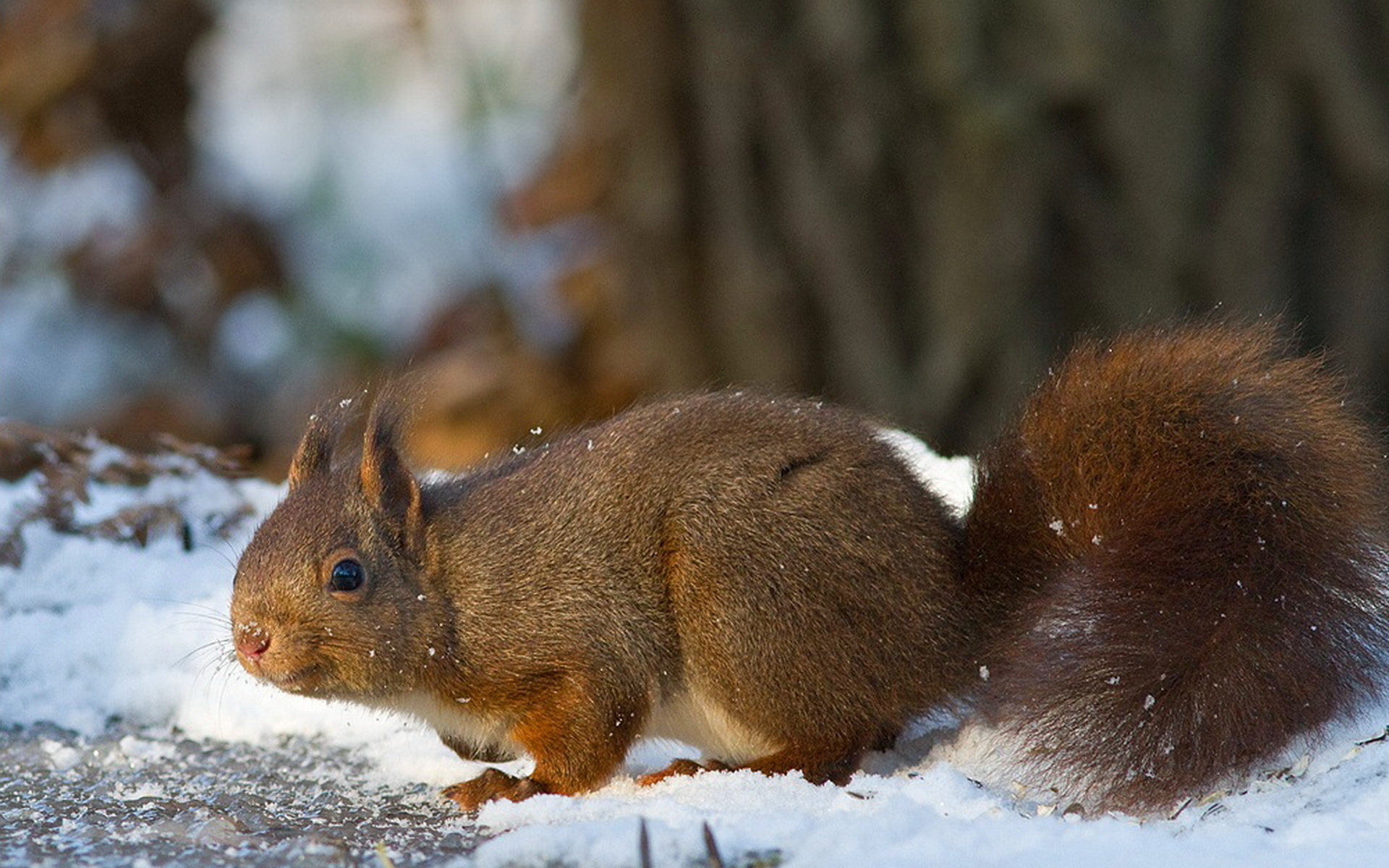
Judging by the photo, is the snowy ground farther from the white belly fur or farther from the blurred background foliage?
the blurred background foliage

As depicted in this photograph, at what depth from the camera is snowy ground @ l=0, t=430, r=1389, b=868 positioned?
1.83 m

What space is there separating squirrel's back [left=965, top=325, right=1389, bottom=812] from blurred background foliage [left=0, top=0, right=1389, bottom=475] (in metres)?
1.04

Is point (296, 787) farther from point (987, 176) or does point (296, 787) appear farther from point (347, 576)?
point (987, 176)

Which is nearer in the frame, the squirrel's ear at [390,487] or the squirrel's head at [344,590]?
the squirrel's head at [344,590]

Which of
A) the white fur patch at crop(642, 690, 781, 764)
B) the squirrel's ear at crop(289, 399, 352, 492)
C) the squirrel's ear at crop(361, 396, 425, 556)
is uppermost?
the squirrel's ear at crop(289, 399, 352, 492)

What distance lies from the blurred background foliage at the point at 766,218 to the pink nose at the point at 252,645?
53 centimetres

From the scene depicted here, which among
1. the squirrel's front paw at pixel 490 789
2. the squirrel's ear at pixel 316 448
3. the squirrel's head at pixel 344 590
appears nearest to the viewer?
the squirrel's front paw at pixel 490 789

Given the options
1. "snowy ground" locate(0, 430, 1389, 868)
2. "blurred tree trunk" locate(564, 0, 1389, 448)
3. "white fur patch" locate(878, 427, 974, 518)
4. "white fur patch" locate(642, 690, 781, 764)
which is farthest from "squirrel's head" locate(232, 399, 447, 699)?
"blurred tree trunk" locate(564, 0, 1389, 448)

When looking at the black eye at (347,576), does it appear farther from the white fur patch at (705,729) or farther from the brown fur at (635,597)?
the white fur patch at (705,729)

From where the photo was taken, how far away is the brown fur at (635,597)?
2.41 meters

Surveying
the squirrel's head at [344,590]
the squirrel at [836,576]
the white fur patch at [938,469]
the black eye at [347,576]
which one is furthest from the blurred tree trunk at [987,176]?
the black eye at [347,576]

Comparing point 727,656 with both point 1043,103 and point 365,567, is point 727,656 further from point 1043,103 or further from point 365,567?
point 1043,103

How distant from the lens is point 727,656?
94.8 inches

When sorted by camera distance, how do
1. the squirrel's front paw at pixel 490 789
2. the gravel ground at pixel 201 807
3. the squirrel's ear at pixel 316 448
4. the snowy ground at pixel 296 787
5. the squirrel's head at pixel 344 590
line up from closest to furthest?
the snowy ground at pixel 296 787 < the gravel ground at pixel 201 807 < the squirrel's front paw at pixel 490 789 < the squirrel's head at pixel 344 590 < the squirrel's ear at pixel 316 448
